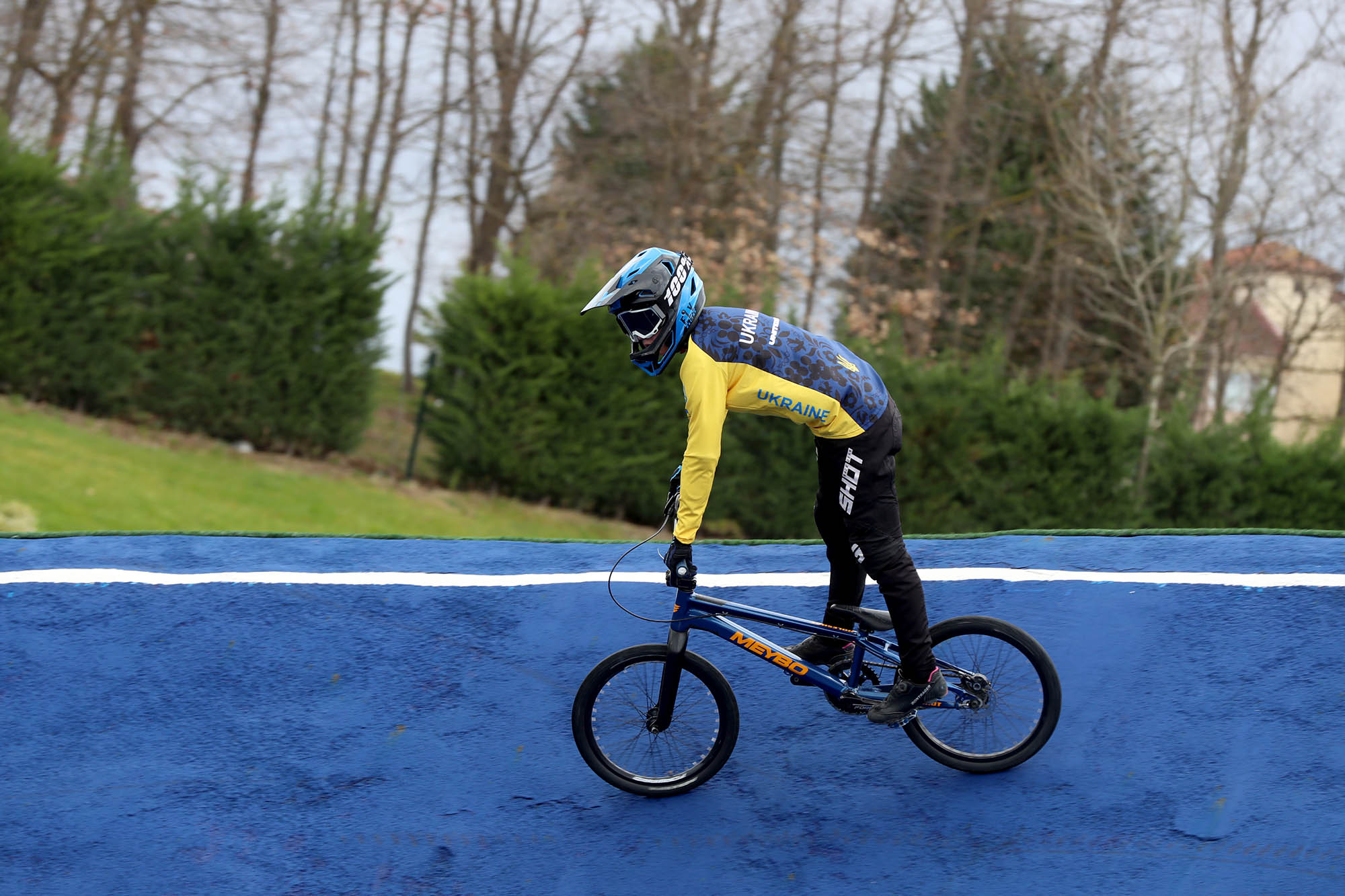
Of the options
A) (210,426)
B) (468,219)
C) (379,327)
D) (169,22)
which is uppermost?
(169,22)

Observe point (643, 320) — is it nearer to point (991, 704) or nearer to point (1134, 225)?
point (991, 704)

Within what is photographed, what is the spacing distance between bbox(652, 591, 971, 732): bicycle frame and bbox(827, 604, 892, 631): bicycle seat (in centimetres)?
5

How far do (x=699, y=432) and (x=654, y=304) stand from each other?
533mm

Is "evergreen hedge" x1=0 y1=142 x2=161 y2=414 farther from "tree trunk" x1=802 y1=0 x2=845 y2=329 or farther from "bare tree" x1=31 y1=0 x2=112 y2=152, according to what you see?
"tree trunk" x1=802 y1=0 x2=845 y2=329

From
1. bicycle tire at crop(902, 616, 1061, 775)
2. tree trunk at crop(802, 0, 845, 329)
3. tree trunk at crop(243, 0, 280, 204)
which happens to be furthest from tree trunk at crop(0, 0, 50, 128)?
bicycle tire at crop(902, 616, 1061, 775)

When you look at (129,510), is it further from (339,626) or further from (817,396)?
(817,396)

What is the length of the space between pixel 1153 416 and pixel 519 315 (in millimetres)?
10938

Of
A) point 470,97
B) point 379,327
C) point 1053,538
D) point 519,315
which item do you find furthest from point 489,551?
point 470,97

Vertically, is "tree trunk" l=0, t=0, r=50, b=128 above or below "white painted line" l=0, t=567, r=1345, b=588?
above

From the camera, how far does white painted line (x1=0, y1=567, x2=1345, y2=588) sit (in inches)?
221

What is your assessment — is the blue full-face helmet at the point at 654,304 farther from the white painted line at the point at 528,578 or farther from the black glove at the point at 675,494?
the white painted line at the point at 528,578

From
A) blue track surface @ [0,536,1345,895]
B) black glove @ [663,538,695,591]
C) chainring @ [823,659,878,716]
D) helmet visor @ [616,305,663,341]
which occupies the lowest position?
blue track surface @ [0,536,1345,895]

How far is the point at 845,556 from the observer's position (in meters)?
4.61

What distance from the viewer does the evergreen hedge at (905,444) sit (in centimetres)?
1483
